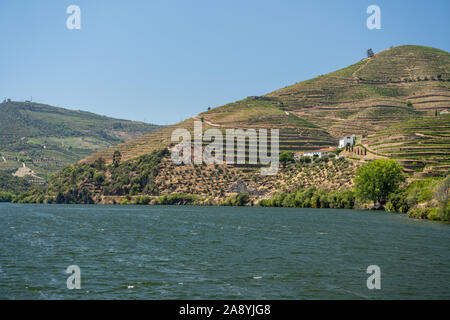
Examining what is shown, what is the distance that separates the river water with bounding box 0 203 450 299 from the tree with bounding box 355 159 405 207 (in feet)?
156

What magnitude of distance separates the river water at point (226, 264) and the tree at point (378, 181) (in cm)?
4754

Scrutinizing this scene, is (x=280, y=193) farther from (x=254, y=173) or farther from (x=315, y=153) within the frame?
(x=315, y=153)

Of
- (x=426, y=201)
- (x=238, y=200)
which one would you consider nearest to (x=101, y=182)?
(x=238, y=200)

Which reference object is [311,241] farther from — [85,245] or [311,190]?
[311,190]

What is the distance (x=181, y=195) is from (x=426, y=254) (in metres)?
120

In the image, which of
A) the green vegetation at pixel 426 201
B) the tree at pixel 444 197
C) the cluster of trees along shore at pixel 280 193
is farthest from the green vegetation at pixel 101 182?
the tree at pixel 444 197

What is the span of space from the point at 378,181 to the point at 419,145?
42693mm

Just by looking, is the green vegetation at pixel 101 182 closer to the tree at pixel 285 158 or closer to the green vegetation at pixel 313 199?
the tree at pixel 285 158

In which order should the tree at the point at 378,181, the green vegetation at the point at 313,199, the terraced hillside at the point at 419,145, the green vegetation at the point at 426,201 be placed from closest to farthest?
the green vegetation at the point at 426,201 → the tree at the point at 378,181 → the green vegetation at the point at 313,199 → the terraced hillside at the point at 419,145

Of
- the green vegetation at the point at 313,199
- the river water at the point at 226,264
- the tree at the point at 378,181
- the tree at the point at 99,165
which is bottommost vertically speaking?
the river water at the point at 226,264

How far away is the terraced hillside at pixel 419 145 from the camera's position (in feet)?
396

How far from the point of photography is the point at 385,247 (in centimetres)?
4162

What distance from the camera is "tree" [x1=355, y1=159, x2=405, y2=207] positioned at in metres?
101
